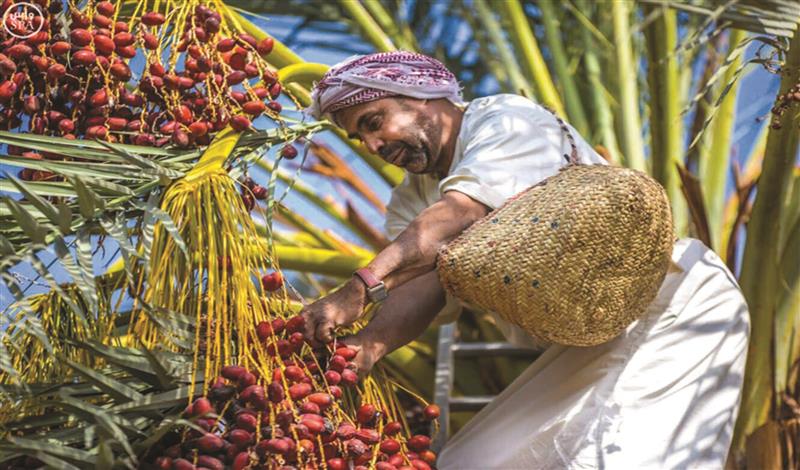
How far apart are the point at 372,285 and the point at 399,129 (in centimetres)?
41

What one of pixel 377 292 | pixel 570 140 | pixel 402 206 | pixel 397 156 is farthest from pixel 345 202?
pixel 377 292

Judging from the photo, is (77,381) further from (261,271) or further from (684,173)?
(684,173)

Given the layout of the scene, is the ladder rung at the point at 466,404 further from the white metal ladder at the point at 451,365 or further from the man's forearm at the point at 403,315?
the man's forearm at the point at 403,315

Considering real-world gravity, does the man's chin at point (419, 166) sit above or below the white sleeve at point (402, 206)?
above

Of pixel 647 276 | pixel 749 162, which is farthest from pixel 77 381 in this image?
pixel 749 162

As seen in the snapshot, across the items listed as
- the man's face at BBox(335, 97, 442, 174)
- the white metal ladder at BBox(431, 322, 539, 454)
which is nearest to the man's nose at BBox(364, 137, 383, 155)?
the man's face at BBox(335, 97, 442, 174)

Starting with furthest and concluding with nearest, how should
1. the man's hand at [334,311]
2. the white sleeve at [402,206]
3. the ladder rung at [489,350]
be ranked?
the ladder rung at [489,350] → the white sleeve at [402,206] → the man's hand at [334,311]

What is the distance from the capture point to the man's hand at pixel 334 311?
205 centimetres

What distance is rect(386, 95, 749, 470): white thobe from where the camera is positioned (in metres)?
2.24

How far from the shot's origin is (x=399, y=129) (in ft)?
7.96

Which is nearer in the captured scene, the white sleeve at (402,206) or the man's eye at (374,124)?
the man's eye at (374,124)

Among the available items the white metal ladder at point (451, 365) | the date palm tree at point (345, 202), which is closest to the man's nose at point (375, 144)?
the date palm tree at point (345, 202)

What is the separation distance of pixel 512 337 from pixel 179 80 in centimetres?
87

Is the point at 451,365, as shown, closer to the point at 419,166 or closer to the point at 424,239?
the point at 419,166
